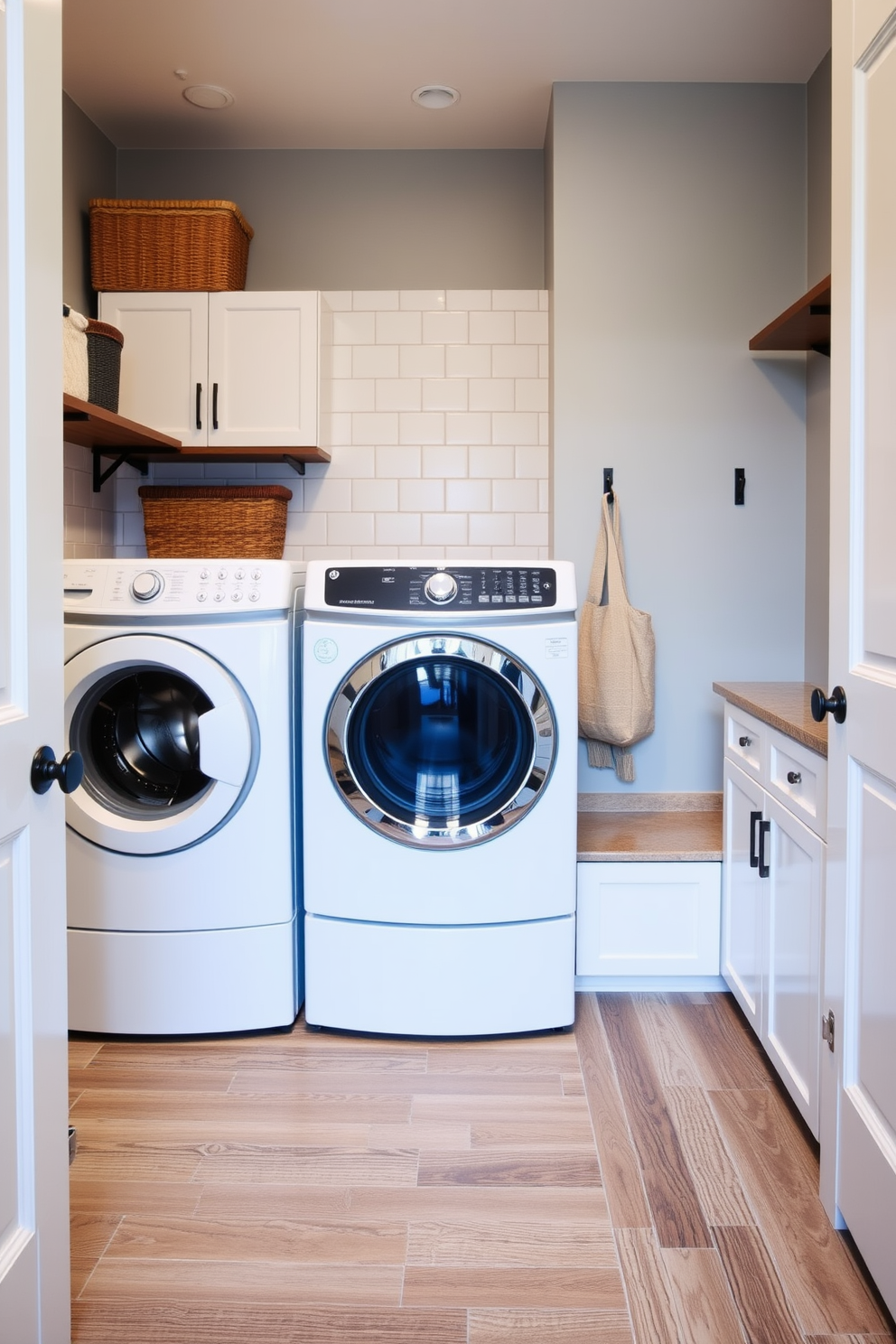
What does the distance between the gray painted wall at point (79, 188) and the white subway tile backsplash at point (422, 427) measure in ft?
3.44

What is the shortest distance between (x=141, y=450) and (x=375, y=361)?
0.80 metres

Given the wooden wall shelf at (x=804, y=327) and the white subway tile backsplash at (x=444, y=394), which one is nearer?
the wooden wall shelf at (x=804, y=327)

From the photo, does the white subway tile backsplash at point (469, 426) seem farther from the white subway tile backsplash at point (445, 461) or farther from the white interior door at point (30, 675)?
the white interior door at point (30, 675)

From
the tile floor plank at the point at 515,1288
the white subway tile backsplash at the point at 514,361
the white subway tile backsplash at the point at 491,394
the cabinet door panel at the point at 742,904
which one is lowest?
the tile floor plank at the point at 515,1288

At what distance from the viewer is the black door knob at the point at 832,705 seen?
1.46 m

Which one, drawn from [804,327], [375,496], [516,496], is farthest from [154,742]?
[804,327]

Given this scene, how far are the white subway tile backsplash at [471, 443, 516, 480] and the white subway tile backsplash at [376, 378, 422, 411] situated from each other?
25cm

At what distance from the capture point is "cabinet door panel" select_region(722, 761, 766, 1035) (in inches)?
81.1

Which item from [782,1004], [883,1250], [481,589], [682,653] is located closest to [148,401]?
[481,589]

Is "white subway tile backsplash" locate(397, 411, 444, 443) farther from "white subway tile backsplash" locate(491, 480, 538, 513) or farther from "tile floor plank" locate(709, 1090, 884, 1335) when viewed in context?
"tile floor plank" locate(709, 1090, 884, 1335)

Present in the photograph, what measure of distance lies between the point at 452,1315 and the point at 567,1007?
911 millimetres

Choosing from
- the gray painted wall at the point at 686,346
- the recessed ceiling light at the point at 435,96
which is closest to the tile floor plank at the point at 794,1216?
the gray painted wall at the point at 686,346

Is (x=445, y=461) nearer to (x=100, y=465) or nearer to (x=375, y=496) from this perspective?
(x=375, y=496)

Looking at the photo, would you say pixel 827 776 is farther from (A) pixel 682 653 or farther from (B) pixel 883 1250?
(A) pixel 682 653
